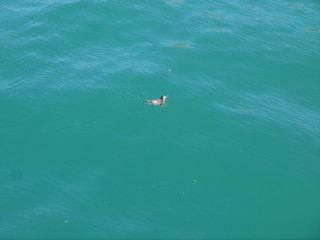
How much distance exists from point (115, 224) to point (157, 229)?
420 cm

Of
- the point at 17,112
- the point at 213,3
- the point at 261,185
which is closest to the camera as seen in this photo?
the point at 261,185

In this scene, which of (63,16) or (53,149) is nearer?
(53,149)

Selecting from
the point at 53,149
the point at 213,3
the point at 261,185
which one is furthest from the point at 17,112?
the point at 213,3

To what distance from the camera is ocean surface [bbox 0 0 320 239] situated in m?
31.6

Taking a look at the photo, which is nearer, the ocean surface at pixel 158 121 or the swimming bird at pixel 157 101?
the ocean surface at pixel 158 121

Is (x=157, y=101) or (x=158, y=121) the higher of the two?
(x=157, y=101)

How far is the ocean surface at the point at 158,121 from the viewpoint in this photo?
3158 cm

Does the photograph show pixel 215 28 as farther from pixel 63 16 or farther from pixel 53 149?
pixel 53 149

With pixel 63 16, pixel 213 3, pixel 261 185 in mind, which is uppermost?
pixel 213 3

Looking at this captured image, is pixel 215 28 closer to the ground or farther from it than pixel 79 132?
farther from it

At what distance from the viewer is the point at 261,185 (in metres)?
34.8

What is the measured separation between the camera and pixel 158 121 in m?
41.3

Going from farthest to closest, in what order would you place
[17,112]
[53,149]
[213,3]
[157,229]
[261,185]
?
[213,3]
[17,112]
[53,149]
[261,185]
[157,229]

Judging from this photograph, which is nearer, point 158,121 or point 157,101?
point 158,121
